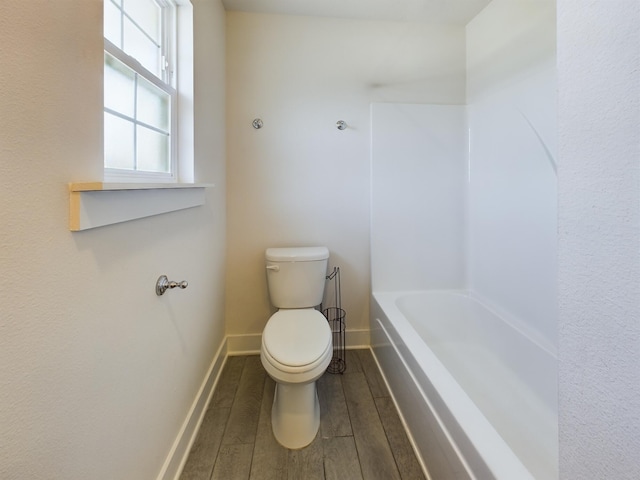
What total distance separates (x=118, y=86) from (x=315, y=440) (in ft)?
5.36

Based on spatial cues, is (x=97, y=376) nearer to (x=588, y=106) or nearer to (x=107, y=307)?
(x=107, y=307)

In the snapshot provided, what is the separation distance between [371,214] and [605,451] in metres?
1.84

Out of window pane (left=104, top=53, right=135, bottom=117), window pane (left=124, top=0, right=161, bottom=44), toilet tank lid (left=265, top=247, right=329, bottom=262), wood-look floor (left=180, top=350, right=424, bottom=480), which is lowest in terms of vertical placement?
wood-look floor (left=180, top=350, right=424, bottom=480)

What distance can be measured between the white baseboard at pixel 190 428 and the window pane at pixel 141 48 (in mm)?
1498

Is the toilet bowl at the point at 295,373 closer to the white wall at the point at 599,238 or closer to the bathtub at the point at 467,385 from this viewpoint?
the bathtub at the point at 467,385

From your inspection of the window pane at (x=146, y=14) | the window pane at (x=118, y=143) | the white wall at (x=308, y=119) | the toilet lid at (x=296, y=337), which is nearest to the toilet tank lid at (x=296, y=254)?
the white wall at (x=308, y=119)

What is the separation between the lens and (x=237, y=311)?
7.48 feet

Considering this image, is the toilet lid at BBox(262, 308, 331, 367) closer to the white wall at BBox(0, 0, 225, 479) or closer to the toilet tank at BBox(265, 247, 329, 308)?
the toilet tank at BBox(265, 247, 329, 308)

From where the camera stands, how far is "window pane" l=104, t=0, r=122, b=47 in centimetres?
97

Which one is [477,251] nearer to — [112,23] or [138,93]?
[138,93]

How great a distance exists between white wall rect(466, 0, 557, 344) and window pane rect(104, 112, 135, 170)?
5.95 ft

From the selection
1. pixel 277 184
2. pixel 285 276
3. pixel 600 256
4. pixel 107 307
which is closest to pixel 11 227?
pixel 107 307

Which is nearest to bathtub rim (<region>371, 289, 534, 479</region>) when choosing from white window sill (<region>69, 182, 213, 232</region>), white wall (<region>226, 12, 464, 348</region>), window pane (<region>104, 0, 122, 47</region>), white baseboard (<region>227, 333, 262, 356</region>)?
white wall (<region>226, 12, 464, 348</region>)

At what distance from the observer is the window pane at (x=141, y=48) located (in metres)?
1.13
